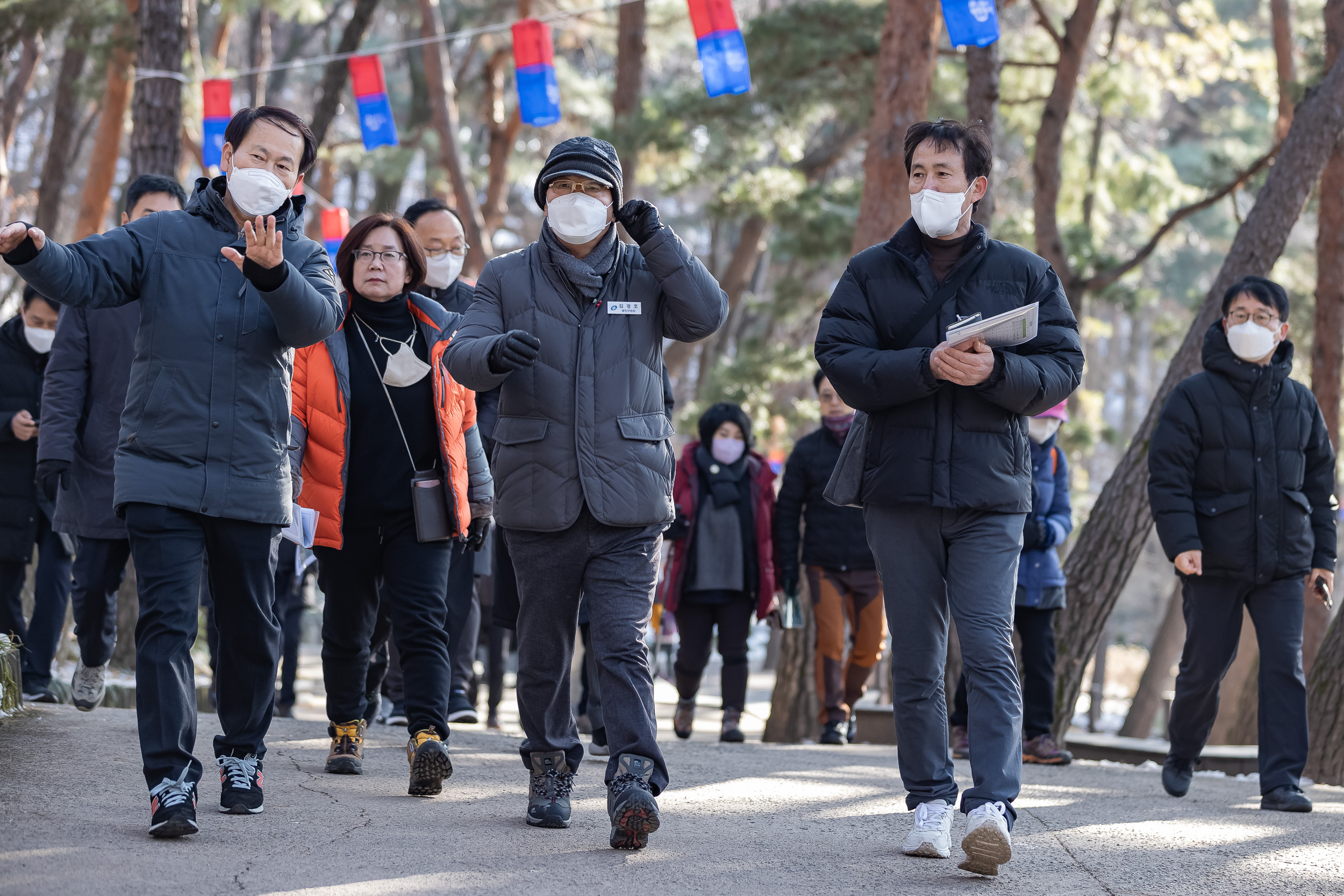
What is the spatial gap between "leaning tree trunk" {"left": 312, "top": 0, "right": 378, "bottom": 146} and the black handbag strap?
438 inches

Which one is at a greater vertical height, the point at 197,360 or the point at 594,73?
the point at 594,73

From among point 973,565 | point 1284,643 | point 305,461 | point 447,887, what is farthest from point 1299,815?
point 305,461

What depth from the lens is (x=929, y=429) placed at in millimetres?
4297

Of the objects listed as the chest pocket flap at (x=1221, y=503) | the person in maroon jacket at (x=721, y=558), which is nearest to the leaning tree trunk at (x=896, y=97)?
the person in maroon jacket at (x=721, y=558)

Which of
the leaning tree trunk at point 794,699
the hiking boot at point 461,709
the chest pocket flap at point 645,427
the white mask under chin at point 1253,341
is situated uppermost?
the white mask under chin at point 1253,341

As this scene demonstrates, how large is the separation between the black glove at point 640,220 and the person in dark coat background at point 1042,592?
3.82m

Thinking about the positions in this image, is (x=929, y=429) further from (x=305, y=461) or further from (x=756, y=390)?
(x=756, y=390)

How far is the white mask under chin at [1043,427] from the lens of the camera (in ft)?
24.8

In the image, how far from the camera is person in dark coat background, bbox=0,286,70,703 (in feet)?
23.0

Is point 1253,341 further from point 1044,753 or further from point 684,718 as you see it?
point 684,718

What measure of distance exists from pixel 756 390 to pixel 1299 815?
12.4 m

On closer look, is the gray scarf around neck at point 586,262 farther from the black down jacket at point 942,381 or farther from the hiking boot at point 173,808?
the hiking boot at point 173,808

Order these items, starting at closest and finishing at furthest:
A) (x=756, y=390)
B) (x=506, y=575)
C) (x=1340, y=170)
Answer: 1. (x=506, y=575)
2. (x=1340, y=170)
3. (x=756, y=390)

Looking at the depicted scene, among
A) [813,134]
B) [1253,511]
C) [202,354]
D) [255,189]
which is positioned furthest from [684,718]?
[813,134]
